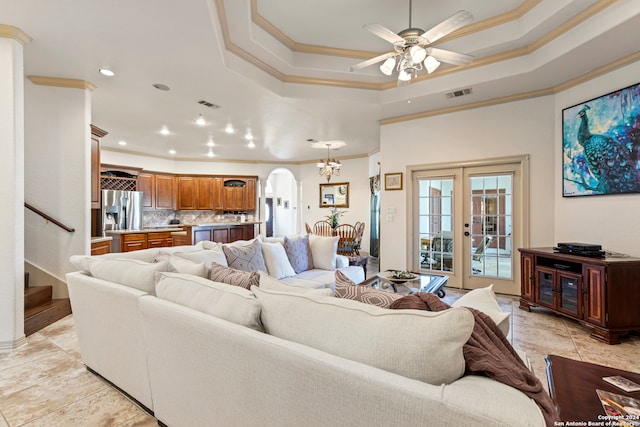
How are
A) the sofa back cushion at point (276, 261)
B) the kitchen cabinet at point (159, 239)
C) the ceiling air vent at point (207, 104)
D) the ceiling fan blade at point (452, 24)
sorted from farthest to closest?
the kitchen cabinet at point (159, 239) < the ceiling air vent at point (207, 104) < the sofa back cushion at point (276, 261) < the ceiling fan blade at point (452, 24)

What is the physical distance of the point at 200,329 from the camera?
1276 millimetres

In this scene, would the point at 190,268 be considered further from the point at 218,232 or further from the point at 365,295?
the point at 218,232

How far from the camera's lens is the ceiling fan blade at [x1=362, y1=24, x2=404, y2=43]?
7.84 feet

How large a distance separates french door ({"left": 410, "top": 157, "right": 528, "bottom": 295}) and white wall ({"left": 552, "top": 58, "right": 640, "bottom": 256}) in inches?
16.1

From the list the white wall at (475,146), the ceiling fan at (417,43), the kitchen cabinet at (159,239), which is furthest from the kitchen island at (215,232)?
the ceiling fan at (417,43)

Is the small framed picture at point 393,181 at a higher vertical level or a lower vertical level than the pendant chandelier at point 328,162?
lower

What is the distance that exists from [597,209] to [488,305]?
10.5 feet

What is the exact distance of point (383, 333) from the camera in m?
0.95

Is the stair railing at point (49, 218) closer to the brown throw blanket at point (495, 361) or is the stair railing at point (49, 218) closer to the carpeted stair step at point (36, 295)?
the carpeted stair step at point (36, 295)

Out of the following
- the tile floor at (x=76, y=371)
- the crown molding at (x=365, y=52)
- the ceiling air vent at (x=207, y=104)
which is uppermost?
the crown molding at (x=365, y=52)

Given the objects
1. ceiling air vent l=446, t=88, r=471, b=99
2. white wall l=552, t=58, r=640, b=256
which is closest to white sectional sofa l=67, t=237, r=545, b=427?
white wall l=552, t=58, r=640, b=256

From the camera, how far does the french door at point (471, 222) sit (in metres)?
4.29

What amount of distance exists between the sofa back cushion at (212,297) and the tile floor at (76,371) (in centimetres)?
80

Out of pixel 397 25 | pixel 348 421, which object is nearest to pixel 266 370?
pixel 348 421
